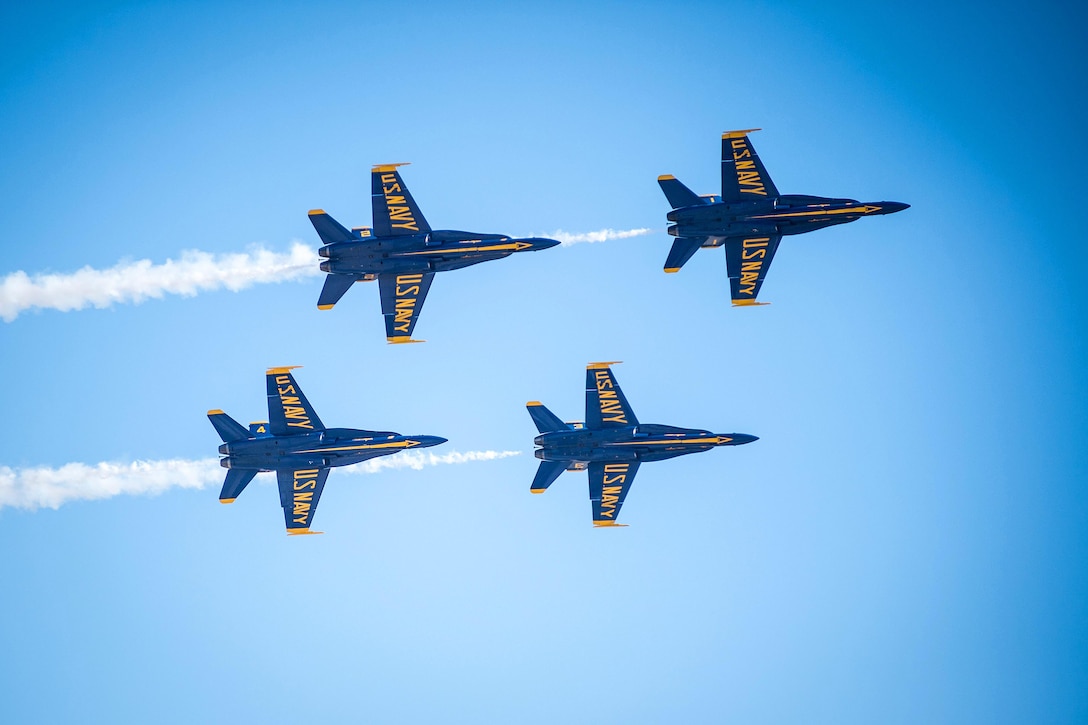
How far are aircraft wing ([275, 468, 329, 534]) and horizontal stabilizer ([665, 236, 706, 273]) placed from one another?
2550 cm

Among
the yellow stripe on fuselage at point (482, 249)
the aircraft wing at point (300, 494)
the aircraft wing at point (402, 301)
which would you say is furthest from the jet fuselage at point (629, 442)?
the aircraft wing at point (300, 494)

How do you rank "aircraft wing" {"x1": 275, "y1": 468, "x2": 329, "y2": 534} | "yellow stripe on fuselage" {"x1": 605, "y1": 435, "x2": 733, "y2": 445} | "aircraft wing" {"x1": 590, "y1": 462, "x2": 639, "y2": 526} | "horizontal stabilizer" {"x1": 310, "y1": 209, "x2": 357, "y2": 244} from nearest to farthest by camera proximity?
1. "horizontal stabilizer" {"x1": 310, "y1": 209, "x2": 357, "y2": 244}
2. "aircraft wing" {"x1": 275, "y1": 468, "x2": 329, "y2": 534}
3. "yellow stripe on fuselage" {"x1": 605, "y1": 435, "x2": 733, "y2": 445}
4. "aircraft wing" {"x1": 590, "y1": 462, "x2": 639, "y2": 526}

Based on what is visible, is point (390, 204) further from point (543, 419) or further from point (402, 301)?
point (543, 419)

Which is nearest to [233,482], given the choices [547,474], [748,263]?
[547,474]

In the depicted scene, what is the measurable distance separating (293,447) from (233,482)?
4.47 meters

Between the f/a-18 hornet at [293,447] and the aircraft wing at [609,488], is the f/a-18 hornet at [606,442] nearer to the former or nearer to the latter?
the aircraft wing at [609,488]

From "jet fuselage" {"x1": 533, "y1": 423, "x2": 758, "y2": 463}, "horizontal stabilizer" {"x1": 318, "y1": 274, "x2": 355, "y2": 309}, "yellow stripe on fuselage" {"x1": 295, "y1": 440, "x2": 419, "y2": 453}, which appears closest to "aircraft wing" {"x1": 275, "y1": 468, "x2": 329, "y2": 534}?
"yellow stripe on fuselage" {"x1": 295, "y1": 440, "x2": 419, "y2": 453}

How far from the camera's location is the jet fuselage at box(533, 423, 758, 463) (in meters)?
114

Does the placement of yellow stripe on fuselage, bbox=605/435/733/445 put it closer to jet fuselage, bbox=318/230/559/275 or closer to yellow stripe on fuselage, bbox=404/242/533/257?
jet fuselage, bbox=318/230/559/275

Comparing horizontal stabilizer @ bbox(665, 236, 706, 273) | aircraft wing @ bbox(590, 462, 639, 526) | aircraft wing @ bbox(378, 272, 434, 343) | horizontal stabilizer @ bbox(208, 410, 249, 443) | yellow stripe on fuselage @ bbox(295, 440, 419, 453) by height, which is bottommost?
aircraft wing @ bbox(590, 462, 639, 526)

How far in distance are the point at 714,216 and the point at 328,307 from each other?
82.1 feet

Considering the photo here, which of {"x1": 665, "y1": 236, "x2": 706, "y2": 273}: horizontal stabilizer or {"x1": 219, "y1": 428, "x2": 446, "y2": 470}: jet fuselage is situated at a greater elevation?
{"x1": 665, "y1": 236, "x2": 706, "y2": 273}: horizontal stabilizer

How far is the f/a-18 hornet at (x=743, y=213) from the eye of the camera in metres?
114

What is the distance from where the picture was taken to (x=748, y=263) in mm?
115500
